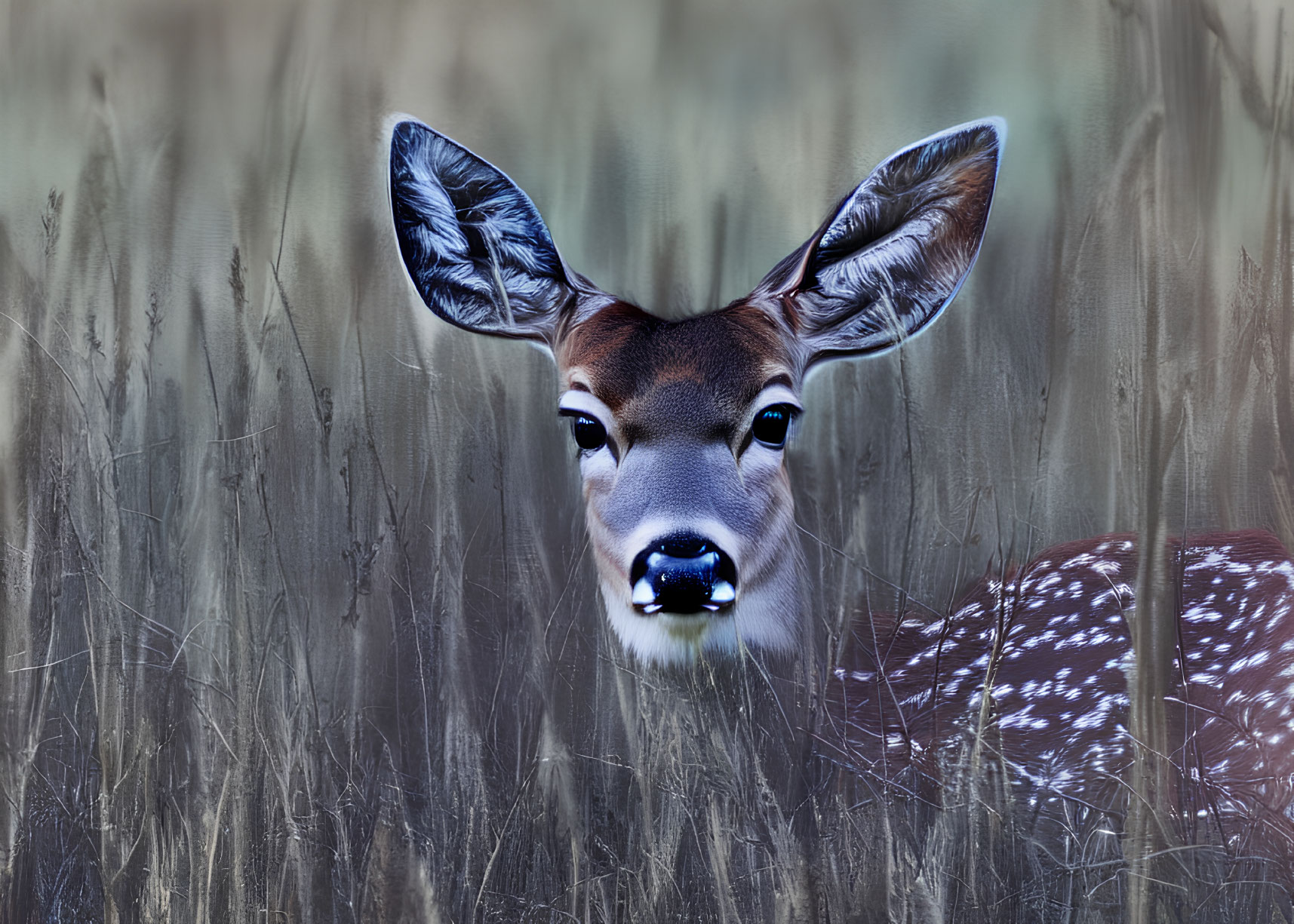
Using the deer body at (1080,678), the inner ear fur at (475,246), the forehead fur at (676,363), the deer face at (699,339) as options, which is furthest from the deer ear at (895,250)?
the deer body at (1080,678)

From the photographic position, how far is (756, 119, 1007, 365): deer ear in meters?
2.61

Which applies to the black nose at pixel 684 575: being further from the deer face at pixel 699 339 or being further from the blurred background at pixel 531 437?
the blurred background at pixel 531 437

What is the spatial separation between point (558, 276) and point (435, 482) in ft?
2.26

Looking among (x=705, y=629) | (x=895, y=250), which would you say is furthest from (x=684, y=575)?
(x=895, y=250)

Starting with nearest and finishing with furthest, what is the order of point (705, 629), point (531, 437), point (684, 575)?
point (684, 575) < point (705, 629) < point (531, 437)

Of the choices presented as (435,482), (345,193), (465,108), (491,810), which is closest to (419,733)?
(491,810)

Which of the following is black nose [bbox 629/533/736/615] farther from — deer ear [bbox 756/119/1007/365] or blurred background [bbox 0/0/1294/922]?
deer ear [bbox 756/119/1007/365]

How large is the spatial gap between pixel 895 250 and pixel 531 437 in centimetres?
115

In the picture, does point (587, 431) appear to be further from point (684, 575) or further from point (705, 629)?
point (705, 629)

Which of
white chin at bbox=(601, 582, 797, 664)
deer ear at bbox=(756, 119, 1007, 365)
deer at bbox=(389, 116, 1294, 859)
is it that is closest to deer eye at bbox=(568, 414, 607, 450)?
deer at bbox=(389, 116, 1294, 859)

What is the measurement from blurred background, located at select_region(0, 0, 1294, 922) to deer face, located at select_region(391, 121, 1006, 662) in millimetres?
72

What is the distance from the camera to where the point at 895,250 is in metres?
2.63

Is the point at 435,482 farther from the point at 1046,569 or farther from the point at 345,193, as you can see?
the point at 1046,569

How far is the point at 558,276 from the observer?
106 inches
